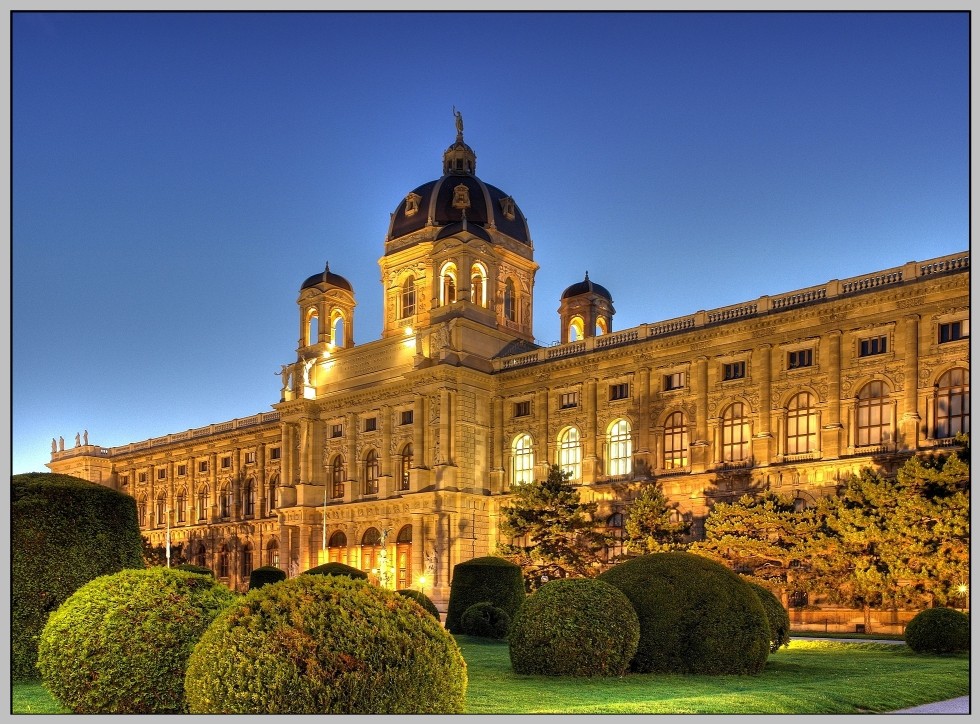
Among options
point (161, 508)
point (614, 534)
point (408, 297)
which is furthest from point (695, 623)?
point (161, 508)

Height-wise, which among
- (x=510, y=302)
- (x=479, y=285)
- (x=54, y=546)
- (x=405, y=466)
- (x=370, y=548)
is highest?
(x=479, y=285)

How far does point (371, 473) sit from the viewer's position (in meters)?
59.1

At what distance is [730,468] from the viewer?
45469 mm

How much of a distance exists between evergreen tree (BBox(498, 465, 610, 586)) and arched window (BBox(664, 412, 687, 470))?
4537 mm

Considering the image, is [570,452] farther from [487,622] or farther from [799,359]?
[487,622]

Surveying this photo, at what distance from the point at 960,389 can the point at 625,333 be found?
1668 centimetres

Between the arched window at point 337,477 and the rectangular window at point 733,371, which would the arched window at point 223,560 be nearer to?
the arched window at point 337,477

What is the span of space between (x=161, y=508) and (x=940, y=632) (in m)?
64.8

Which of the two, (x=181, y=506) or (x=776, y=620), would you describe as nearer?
(x=776, y=620)

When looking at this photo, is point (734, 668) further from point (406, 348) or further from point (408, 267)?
point (408, 267)

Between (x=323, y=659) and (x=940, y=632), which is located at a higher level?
(x=323, y=659)

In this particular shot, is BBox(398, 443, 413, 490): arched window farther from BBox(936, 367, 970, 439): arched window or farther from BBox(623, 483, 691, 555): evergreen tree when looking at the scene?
BBox(936, 367, 970, 439): arched window

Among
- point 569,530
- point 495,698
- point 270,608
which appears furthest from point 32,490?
point 569,530

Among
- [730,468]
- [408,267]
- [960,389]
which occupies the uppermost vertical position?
[408,267]
